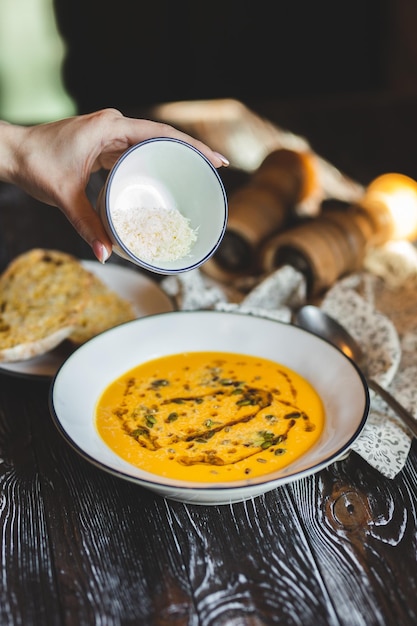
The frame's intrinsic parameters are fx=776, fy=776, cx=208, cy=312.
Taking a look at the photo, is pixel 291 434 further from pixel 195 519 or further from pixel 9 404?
pixel 9 404

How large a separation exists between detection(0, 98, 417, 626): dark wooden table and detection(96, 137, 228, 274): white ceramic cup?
1.49 ft

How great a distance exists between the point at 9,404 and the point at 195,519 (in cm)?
59

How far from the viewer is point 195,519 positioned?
143 cm

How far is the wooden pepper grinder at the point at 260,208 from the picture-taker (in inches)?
97.7

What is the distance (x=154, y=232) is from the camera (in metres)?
1.54

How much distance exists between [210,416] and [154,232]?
38cm

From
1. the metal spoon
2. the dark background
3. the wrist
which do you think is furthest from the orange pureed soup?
the dark background

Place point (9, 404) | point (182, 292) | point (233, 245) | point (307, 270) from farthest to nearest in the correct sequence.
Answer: point (233, 245), point (307, 270), point (182, 292), point (9, 404)

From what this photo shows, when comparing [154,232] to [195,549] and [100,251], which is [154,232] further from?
[195,549]

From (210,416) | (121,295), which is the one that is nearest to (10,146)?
(121,295)

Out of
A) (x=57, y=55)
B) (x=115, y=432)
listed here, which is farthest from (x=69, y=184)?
(x=57, y=55)

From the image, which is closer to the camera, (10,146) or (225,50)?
(10,146)

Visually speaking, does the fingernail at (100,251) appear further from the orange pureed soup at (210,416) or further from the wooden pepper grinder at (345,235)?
the wooden pepper grinder at (345,235)

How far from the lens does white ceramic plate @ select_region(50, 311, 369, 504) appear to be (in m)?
1.30
